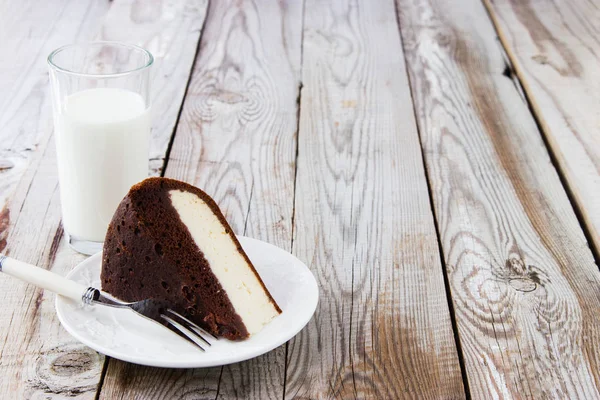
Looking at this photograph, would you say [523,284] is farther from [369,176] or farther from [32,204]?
[32,204]

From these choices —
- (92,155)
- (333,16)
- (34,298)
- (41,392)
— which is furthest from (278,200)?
(333,16)

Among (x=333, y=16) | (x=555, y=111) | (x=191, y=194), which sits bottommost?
(x=333, y=16)

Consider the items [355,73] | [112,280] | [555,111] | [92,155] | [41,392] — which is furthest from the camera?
[355,73]

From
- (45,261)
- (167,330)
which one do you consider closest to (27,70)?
(45,261)

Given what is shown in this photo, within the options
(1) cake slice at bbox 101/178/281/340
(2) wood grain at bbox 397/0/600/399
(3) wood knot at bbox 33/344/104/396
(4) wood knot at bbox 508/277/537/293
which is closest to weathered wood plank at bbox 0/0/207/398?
(3) wood knot at bbox 33/344/104/396

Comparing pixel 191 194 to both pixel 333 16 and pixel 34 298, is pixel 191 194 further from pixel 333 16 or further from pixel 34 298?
pixel 333 16
